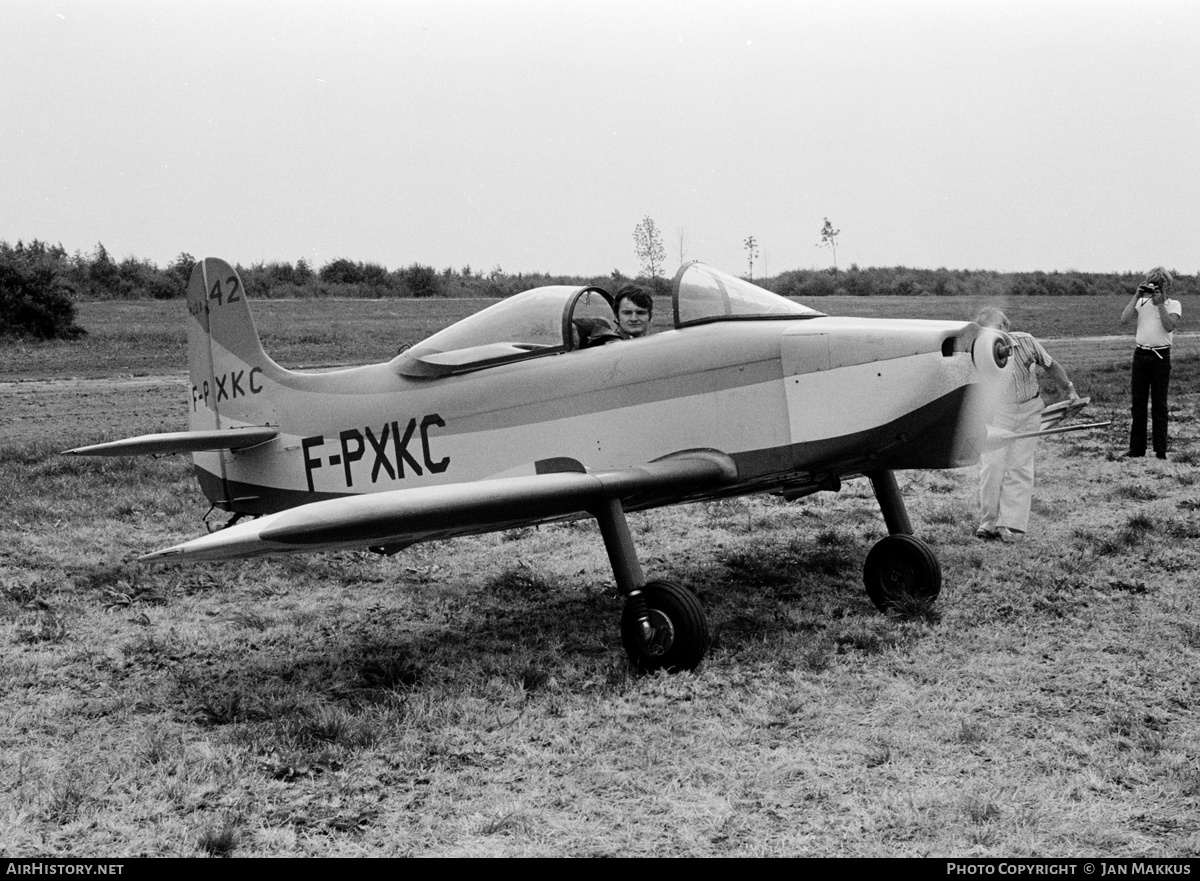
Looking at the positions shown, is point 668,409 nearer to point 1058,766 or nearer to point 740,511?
point 1058,766

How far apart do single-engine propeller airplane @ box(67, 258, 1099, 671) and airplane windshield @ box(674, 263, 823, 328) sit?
10 millimetres

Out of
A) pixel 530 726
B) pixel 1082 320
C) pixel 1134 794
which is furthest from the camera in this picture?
pixel 1082 320

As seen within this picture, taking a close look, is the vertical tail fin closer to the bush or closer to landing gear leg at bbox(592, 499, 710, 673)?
landing gear leg at bbox(592, 499, 710, 673)

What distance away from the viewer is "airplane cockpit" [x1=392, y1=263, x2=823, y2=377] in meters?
5.79

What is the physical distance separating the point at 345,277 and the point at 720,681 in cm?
4067

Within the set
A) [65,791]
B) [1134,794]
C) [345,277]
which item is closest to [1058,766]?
[1134,794]

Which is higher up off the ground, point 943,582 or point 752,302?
point 752,302

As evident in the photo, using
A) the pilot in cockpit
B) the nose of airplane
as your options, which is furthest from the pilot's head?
the nose of airplane

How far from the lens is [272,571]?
723cm

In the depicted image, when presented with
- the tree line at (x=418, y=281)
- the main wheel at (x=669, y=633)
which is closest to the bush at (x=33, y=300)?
the tree line at (x=418, y=281)

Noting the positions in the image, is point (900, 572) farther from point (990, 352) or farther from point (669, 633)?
point (669, 633)

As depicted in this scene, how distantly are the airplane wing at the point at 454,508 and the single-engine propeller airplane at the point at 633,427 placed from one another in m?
0.01

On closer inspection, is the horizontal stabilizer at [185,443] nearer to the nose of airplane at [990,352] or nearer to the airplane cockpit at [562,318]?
the airplane cockpit at [562,318]

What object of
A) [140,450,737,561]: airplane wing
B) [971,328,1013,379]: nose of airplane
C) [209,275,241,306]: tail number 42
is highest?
[209,275,241,306]: tail number 42
